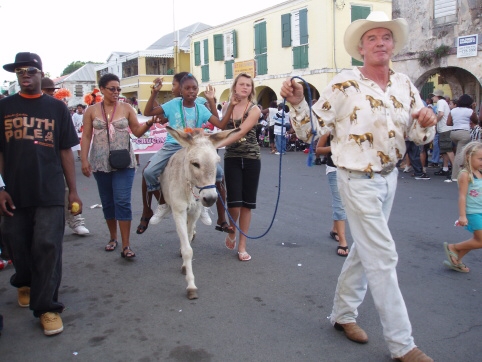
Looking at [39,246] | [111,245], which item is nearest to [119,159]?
[111,245]

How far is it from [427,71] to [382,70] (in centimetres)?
1713

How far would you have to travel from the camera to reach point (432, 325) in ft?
13.7

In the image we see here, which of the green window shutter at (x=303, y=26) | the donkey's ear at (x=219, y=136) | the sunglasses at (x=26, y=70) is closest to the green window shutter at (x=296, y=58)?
the green window shutter at (x=303, y=26)

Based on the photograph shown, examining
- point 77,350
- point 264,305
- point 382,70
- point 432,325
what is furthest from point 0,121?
point 432,325

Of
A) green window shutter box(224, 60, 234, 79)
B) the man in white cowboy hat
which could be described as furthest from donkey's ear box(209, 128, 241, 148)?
green window shutter box(224, 60, 234, 79)

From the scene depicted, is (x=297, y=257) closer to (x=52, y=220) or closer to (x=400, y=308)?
(x=400, y=308)

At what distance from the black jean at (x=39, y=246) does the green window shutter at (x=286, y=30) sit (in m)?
24.1

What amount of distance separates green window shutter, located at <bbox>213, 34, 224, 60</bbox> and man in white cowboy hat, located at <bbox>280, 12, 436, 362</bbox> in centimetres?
2938

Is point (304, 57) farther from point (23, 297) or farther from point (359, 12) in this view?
point (23, 297)

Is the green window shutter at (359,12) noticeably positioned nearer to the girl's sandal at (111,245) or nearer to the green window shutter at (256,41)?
the green window shutter at (256,41)

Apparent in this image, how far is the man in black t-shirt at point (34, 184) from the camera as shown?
13.7 feet

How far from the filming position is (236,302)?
4777 millimetres

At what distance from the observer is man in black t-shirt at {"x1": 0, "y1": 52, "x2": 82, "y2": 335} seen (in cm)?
416

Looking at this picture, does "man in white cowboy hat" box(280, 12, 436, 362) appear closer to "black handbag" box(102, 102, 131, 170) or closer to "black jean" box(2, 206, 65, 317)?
"black jean" box(2, 206, 65, 317)
